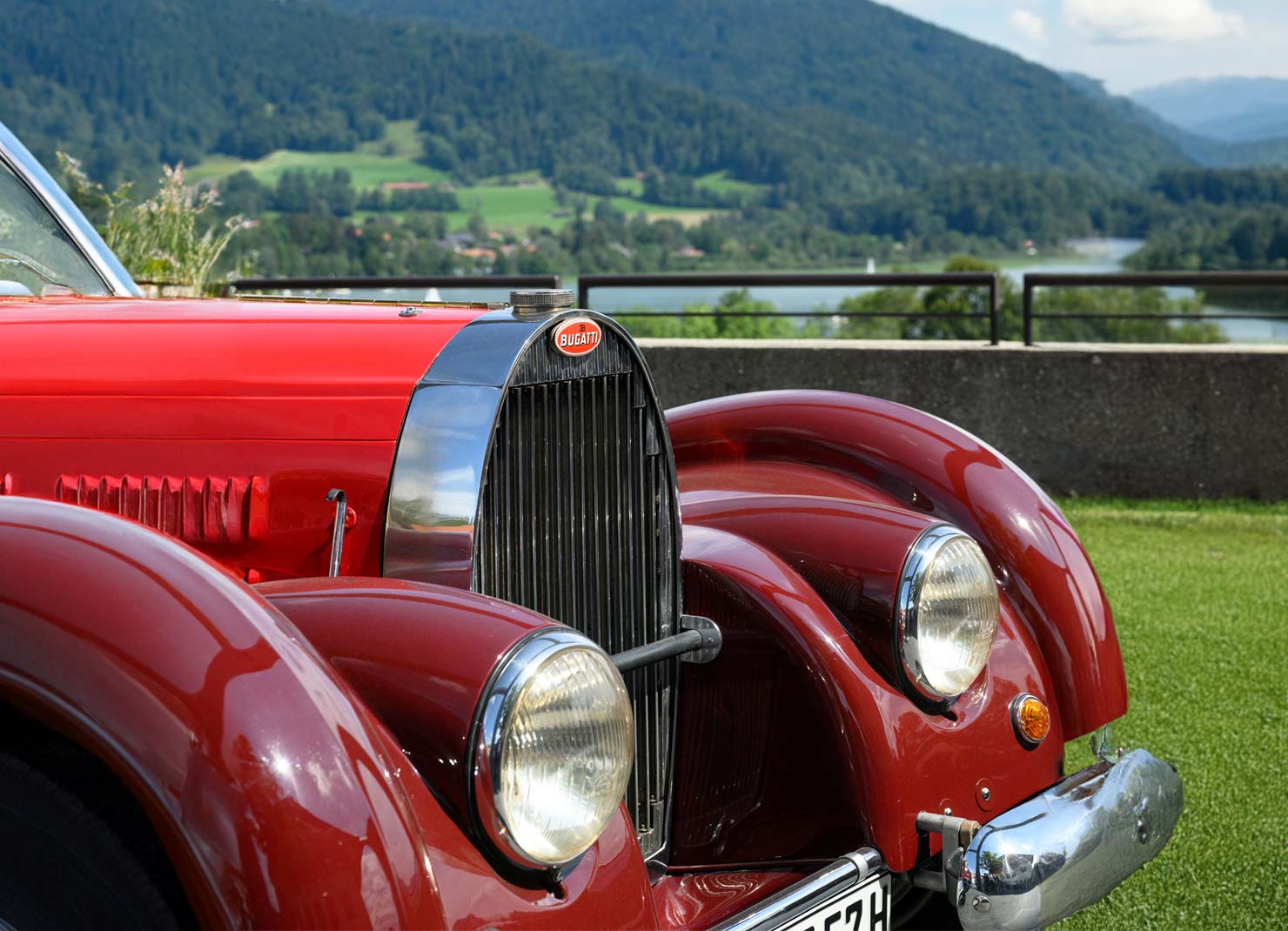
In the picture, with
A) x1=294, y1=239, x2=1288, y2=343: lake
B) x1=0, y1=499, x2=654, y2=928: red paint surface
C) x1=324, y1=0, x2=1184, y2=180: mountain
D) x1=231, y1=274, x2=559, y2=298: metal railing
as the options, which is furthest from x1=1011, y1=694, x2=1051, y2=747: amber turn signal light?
x1=324, y1=0, x2=1184, y2=180: mountain

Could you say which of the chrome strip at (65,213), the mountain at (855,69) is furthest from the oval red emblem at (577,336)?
the mountain at (855,69)

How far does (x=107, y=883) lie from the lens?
5.02ft

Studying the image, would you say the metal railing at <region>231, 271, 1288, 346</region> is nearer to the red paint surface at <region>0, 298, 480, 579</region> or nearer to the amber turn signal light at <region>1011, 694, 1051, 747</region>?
the red paint surface at <region>0, 298, 480, 579</region>

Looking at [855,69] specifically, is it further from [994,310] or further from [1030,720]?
[1030,720]

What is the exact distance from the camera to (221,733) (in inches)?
58.2

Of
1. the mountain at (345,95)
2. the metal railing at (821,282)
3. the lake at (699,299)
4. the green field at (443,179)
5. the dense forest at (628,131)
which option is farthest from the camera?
the mountain at (345,95)

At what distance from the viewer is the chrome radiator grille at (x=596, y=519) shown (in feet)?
7.14

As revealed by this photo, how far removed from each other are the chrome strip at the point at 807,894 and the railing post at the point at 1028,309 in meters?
6.67

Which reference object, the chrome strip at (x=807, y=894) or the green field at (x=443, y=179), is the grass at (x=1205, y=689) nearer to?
the chrome strip at (x=807, y=894)

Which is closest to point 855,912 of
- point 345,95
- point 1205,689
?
point 1205,689

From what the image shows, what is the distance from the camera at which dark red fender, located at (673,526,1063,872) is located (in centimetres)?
240

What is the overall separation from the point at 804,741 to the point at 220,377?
1.22 meters

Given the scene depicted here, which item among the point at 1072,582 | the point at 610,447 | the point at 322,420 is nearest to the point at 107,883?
the point at 322,420

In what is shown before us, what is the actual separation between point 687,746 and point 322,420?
0.93 metres
